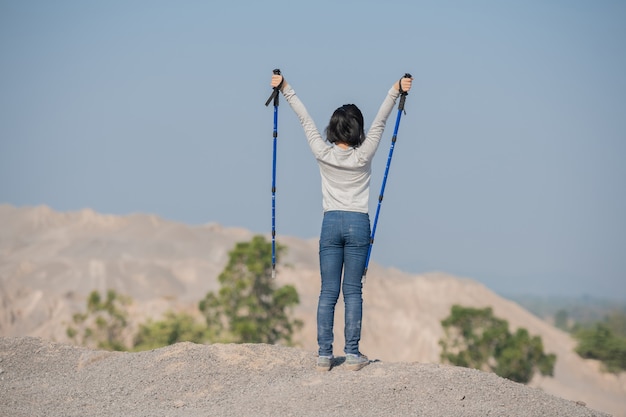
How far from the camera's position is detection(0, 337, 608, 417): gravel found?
30.1ft

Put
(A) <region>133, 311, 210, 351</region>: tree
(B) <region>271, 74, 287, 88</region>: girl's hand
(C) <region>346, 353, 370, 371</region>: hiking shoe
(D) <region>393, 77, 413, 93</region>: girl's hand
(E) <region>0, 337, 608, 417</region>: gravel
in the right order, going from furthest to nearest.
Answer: (A) <region>133, 311, 210, 351</region>: tree < (C) <region>346, 353, 370, 371</region>: hiking shoe < (B) <region>271, 74, 287, 88</region>: girl's hand < (D) <region>393, 77, 413, 93</region>: girl's hand < (E) <region>0, 337, 608, 417</region>: gravel

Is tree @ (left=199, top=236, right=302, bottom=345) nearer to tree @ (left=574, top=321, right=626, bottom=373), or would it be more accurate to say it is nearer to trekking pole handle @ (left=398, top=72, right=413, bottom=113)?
trekking pole handle @ (left=398, top=72, right=413, bottom=113)

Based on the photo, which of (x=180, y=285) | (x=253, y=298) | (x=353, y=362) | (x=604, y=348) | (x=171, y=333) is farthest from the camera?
(x=180, y=285)

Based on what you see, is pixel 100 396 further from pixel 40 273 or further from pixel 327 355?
pixel 40 273

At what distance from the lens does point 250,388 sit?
998 cm

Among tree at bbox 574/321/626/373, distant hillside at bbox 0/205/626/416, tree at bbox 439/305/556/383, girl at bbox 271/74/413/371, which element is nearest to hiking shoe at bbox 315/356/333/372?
girl at bbox 271/74/413/371

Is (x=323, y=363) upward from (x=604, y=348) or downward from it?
upward

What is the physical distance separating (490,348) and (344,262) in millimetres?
37632

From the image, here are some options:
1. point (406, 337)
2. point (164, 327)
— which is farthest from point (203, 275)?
point (164, 327)

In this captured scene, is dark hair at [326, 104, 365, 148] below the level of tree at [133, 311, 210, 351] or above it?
above

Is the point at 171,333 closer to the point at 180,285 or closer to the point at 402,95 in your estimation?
the point at 402,95

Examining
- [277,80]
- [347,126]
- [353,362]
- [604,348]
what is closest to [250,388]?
[353,362]

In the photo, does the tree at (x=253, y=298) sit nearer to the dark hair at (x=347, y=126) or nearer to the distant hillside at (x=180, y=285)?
the distant hillside at (x=180, y=285)

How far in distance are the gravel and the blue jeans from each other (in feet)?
2.36
